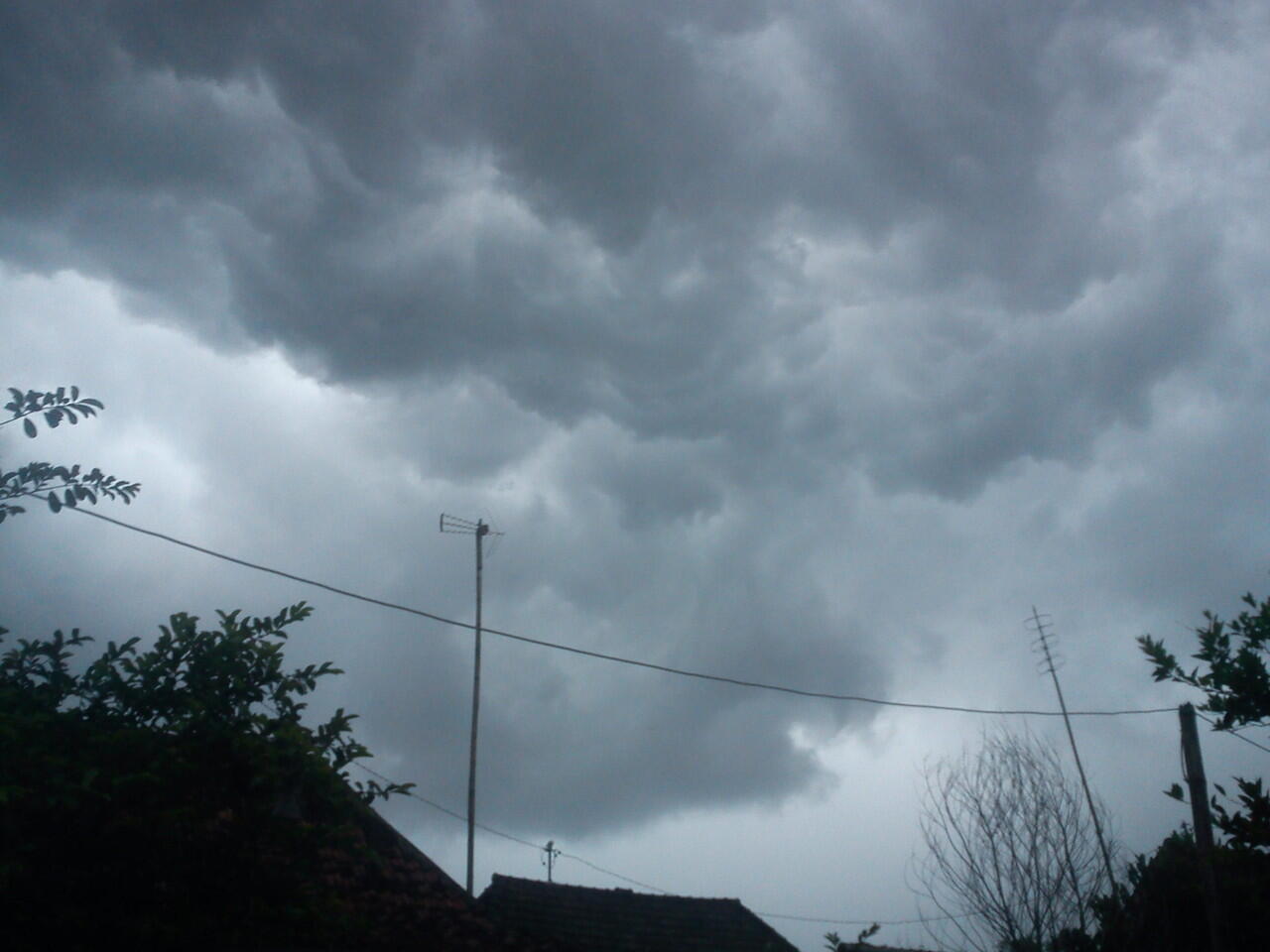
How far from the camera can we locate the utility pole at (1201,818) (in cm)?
1292

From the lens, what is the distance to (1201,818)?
13.8m

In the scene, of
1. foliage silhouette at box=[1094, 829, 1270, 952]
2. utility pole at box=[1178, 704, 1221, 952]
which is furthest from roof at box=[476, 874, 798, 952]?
utility pole at box=[1178, 704, 1221, 952]

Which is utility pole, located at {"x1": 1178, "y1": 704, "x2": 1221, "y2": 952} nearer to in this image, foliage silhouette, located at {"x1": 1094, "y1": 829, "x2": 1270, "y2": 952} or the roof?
foliage silhouette, located at {"x1": 1094, "y1": 829, "x2": 1270, "y2": 952}

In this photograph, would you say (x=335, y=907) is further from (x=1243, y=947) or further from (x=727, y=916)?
(x=727, y=916)

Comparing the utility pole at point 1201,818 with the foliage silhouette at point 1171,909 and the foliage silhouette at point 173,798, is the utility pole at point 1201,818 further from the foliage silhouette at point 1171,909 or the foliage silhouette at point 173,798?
the foliage silhouette at point 173,798

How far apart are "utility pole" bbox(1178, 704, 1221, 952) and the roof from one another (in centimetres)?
1063

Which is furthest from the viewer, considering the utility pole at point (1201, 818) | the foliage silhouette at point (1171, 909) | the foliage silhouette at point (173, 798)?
the foliage silhouette at point (1171, 909)

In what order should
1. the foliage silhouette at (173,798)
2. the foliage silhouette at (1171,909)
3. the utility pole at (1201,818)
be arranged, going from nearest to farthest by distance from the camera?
the foliage silhouette at (173,798) < the utility pole at (1201,818) < the foliage silhouette at (1171,909)

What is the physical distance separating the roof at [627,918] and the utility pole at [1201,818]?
1063 centimetres

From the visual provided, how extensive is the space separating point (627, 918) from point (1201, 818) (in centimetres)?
1405

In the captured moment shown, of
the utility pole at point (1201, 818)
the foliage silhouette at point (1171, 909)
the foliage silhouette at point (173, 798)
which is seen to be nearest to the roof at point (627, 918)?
the foliage silhouette at point (1171, 909)

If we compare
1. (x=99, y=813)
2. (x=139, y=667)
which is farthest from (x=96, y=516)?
(x=99, y=813)

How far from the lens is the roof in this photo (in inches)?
898

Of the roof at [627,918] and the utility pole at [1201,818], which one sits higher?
the utility pole at [1201,818]
